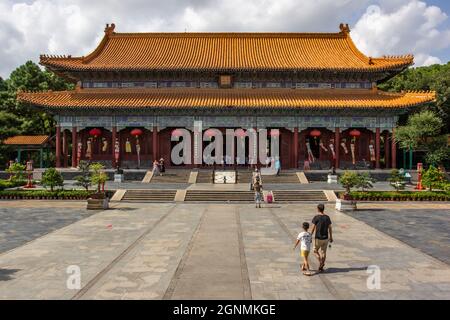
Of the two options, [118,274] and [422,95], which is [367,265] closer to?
[118,274]

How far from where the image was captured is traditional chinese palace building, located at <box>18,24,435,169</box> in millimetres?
35281

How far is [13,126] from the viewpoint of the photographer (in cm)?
4362

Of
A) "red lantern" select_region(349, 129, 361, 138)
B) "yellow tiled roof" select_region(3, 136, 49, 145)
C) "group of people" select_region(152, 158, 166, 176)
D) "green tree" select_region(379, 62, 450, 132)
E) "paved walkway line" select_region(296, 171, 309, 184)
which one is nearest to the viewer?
"paved walkway line" select_region(296, 171, 309, 184)

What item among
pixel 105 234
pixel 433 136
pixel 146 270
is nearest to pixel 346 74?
pixel 433 136

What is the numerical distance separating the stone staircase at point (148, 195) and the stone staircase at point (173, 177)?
4.94 metres

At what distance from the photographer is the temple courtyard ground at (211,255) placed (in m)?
8.41

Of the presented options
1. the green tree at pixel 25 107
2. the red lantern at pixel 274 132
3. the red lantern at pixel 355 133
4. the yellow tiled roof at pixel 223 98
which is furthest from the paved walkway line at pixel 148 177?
the red lantern at pixel 355 133

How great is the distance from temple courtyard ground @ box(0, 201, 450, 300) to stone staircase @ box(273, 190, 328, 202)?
4930mm

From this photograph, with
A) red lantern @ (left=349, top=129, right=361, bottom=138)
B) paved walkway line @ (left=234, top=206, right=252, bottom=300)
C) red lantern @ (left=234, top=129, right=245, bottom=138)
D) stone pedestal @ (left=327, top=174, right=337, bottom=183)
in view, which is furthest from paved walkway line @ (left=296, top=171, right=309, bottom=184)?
paved walkway line @ (left=234, top=206, right=252, bottom=300)

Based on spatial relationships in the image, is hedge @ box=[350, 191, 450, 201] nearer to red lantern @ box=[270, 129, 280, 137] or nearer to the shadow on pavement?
red lantern @ box=[270, 129, 280, 137]

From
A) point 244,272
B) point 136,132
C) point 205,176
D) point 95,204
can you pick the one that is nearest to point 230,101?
point 205,176

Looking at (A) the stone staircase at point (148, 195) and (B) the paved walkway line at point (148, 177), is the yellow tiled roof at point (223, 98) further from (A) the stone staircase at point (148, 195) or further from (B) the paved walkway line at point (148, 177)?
(A) the stone staircase at point (148, 195)

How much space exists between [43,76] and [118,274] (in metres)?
46.5
